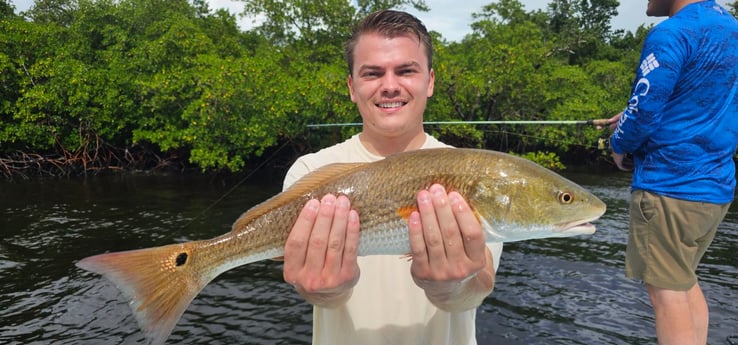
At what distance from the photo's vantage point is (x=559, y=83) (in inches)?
928

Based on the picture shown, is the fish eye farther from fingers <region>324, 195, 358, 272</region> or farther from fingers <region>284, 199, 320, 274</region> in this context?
fingers <region>284, 199, 320, 274</region>

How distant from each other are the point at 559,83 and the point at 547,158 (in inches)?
342

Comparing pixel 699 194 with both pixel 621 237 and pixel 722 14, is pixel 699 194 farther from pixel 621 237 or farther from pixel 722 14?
pixel 621 237

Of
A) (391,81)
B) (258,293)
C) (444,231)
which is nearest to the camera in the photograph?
(444,231)

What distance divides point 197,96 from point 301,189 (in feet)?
58.9

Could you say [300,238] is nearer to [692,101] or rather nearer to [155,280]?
[155,280]

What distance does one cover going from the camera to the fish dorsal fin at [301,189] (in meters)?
2.33

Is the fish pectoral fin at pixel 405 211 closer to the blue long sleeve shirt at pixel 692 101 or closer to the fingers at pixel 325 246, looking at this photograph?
the fingers at pixel 325 246

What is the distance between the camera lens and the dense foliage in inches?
705

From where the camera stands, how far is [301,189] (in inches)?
92.3

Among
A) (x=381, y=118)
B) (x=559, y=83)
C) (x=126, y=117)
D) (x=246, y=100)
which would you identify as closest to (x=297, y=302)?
(x=381, y=118)

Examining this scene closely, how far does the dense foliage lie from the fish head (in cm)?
1593

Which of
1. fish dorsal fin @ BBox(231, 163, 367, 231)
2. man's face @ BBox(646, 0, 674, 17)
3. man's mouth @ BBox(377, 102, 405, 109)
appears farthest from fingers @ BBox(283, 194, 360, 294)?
man's face @ BBox(646, 0, 674, 17)

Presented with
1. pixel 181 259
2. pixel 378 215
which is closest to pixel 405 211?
pixel 378 215
